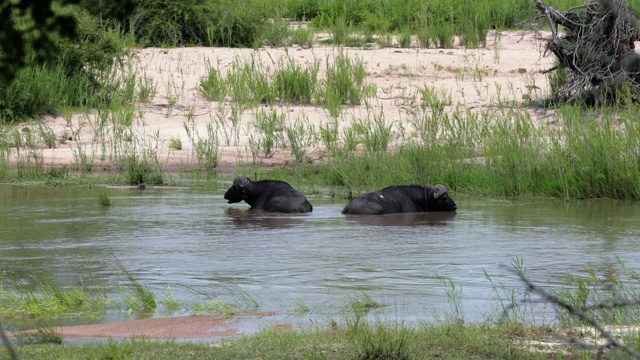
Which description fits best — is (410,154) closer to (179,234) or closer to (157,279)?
(179,234)

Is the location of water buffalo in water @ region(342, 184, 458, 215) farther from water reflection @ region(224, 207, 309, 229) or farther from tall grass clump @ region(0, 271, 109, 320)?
tall grass clump @ region(0, 271, 109, 320)

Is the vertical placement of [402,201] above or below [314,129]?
below

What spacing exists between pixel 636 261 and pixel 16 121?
1311 centimetres

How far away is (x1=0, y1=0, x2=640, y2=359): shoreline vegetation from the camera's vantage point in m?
7.12

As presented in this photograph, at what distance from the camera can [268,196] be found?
13.2 m

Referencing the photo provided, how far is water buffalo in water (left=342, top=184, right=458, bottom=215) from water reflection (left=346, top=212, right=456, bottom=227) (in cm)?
10

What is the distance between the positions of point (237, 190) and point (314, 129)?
495cm

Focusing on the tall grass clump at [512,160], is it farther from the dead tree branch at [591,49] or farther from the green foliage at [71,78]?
the green foliage at [71,78]

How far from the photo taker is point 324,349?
581cm

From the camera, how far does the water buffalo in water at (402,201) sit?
12.3 m

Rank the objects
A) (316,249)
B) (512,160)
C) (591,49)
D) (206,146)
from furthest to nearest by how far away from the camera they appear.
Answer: (591,49)
(206,146)
(512,160)
(316,249)

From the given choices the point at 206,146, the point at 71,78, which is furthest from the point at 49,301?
the point at 71,78

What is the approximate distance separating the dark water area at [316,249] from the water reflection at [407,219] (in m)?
0.03

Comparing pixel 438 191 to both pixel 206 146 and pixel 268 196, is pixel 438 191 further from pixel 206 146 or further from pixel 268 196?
pixel 206 146
